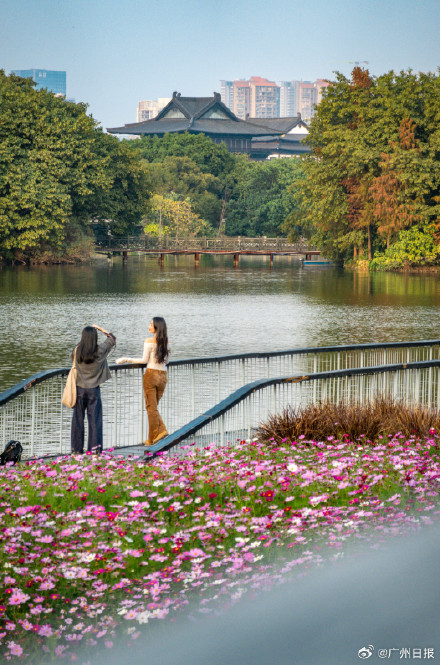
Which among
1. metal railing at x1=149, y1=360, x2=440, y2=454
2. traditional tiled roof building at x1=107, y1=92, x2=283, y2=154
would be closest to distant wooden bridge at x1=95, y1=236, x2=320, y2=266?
traditional tiled roof building at x1=107, y1=92, x2=283, y2=154

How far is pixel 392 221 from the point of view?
210 feet

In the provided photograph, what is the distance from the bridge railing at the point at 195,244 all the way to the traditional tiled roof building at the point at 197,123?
41.8 metres

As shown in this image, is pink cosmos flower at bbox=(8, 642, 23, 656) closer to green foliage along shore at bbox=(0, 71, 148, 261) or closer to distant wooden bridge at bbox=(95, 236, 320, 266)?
green foliage along shore at bbox=(0, 71, 148, 261)

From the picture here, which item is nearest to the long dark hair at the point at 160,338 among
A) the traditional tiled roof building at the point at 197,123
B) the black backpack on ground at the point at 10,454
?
the black backpack on ground at the point at 10,454

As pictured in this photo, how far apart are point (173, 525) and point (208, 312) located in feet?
98.9

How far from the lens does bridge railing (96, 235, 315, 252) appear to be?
80.4m

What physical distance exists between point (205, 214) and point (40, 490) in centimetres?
9797

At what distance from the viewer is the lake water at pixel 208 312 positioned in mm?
27172

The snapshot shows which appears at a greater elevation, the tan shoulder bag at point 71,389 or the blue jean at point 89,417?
the tan shoulder bag at point 71,389

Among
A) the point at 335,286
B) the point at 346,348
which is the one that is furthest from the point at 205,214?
the point at 346,348

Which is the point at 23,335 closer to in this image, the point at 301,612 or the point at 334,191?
the point at 301,612

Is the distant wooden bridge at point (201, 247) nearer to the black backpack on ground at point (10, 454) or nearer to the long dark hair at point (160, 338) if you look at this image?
the long dark hair at point (160, 338)

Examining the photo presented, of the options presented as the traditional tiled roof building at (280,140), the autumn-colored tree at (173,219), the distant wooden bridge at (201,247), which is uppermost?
the traditional tiled roof building at (280,140)

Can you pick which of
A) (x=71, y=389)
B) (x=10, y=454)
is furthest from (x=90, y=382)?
(x=10, y=454)
